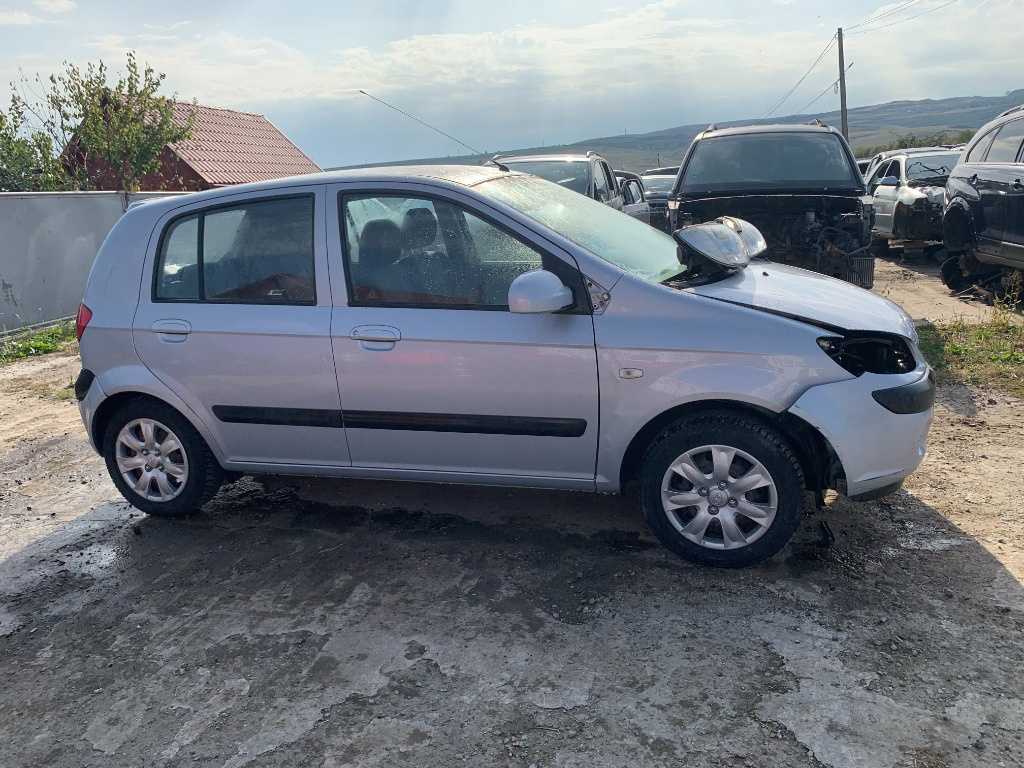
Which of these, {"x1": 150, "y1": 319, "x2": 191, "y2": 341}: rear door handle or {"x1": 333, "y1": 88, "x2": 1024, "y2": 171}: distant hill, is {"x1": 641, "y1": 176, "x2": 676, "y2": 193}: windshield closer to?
{"x1": 150, "y1": 319, "x2": 191, "y2": 341}: rear door handle

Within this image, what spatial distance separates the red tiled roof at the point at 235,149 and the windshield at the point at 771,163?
750 inches

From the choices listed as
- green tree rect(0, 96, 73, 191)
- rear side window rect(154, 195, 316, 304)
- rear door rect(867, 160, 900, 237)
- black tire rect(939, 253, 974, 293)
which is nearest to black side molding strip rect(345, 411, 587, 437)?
rear side window rect(154, 195, 316, 304)

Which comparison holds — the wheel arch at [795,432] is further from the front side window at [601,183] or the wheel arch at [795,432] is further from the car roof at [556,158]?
the car roof at [556,158]

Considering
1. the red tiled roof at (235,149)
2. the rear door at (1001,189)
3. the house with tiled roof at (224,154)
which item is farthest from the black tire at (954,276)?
the red tiled roof at (235,149)

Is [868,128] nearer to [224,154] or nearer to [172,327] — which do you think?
[224,154]

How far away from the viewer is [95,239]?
12.6m

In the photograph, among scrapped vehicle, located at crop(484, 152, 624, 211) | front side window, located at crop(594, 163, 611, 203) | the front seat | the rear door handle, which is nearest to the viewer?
the front seat

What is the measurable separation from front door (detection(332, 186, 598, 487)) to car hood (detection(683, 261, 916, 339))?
2.34 ft

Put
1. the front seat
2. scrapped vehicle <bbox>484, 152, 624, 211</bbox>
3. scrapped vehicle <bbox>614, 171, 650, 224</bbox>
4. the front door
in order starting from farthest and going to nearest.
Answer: scrapped vehicle <bbox>614, 171, 650, 224</bbox> → scrapped vehicle <bbox>484, 152, 624, 211</bbox> → the front seat → the front door

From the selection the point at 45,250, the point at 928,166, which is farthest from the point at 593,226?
the point at 928,166

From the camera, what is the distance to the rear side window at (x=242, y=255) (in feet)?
14.2

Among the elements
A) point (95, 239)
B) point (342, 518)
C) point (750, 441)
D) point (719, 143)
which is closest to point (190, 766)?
point (342, 518)

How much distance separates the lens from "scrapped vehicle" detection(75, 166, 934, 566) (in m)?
3.71

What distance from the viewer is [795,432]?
3.71m
